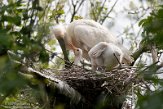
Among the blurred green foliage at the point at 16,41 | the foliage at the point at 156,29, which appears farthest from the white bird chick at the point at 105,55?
the foliage at the point at 156,29

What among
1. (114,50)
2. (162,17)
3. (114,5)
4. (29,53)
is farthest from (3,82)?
(114,5)

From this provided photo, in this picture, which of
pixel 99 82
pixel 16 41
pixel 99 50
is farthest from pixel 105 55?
pixel 16 41

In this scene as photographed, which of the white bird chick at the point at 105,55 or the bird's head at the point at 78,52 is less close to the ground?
the white bird chick at the point at 105,55

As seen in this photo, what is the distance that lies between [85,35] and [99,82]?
7.04 ft

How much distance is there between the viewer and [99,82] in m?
4.84

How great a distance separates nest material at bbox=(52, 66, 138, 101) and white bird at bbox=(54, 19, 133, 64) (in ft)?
6.13

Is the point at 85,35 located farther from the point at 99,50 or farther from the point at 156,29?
the point at 156,29

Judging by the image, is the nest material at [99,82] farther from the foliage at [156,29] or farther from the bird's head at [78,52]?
the foliage at [156,29]

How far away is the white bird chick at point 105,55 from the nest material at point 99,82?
78 centimetres

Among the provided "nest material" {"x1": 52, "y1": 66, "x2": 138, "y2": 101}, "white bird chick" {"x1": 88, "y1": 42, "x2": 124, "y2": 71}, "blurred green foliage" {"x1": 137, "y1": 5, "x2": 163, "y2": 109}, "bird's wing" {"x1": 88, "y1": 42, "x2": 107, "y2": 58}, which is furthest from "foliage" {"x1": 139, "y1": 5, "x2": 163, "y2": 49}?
"bird's wing" {"x1": 88, "y1": 42, "x2": 107, "y2": 58}

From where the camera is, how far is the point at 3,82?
4.33ft

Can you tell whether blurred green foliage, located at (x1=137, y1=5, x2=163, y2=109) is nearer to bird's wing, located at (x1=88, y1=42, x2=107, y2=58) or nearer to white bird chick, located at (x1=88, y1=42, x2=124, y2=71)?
white bird chick, located at (x1=88, y1=42, x2=124, y2=71)

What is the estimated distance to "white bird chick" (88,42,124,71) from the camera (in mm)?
5737

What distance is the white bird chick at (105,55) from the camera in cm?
574
